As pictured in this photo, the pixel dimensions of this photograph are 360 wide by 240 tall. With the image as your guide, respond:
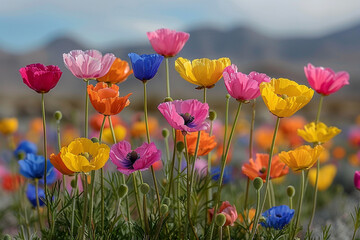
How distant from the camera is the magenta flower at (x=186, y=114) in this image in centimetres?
107

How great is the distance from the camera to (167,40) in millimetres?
1320

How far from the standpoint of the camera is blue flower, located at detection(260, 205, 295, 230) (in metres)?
1.29

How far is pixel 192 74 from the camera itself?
1.20 m

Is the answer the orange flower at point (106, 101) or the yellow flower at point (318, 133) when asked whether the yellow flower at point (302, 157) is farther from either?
the orange flower at point (106, 101)

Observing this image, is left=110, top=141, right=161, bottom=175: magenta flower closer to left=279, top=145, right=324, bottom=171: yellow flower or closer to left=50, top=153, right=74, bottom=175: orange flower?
left=50, top=153, right=74, bottom=175: orange flower

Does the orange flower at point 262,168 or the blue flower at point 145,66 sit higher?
the blue flower at point 145,66

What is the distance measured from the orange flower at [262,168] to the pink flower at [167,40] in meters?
0.43

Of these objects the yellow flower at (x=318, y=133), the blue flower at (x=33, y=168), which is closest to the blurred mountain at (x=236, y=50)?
the blue flower at (x=33, y=168)

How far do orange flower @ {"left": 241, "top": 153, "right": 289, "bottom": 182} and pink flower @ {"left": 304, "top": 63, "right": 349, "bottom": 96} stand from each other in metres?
0.27

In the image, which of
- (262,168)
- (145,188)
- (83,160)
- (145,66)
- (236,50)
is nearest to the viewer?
(83,160)

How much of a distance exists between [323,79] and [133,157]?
0.68 meters

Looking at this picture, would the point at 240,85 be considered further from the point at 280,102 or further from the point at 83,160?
the point at 83,160

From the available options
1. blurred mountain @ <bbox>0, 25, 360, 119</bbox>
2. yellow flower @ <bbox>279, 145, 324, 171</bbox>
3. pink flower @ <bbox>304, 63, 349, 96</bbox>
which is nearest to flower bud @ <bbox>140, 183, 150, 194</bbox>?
yellow flower @ <bbox>279, 145, 324, 171</bbox>

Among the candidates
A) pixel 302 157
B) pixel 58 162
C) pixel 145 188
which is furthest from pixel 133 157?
pixel 302 157
